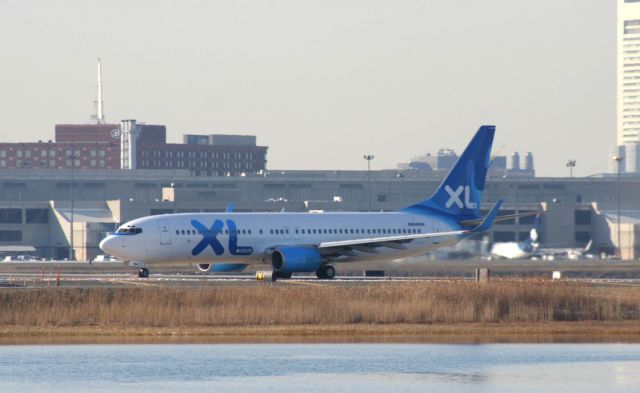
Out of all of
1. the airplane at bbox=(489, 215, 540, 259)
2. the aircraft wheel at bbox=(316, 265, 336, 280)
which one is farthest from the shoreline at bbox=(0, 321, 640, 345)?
the airplane at bbox=(489, 215, 540, 259)

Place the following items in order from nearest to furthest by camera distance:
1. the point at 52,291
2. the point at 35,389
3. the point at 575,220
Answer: the point at 35,389 → the point at 52,291 → the point at 575,220

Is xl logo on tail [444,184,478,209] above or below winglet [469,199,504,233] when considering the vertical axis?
above

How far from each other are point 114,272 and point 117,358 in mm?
55554

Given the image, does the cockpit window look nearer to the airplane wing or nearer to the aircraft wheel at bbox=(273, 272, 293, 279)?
the aircraft wheel at bbox=(273, 272, 293, 279)

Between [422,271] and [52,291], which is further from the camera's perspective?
[422,271]

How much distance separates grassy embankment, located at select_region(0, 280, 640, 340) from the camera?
199 feet

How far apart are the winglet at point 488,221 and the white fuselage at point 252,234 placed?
2643 millimetres

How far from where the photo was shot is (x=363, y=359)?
50531mm

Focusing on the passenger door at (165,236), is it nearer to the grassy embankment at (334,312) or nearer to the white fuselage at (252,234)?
the white fuselage at (252,234)

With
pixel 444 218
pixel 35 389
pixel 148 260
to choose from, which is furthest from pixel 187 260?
pixel 35 389

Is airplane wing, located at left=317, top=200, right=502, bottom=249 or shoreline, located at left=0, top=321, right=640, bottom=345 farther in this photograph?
airplane wing, located at left=317, top=200, right=502, bottom=249

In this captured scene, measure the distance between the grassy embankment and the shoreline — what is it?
0.05 metres

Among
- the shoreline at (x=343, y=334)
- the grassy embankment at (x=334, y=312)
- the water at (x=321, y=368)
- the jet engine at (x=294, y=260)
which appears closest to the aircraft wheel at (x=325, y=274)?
the jet engine at (x=294, y=260)

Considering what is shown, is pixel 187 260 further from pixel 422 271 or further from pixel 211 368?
pixel 211 368
